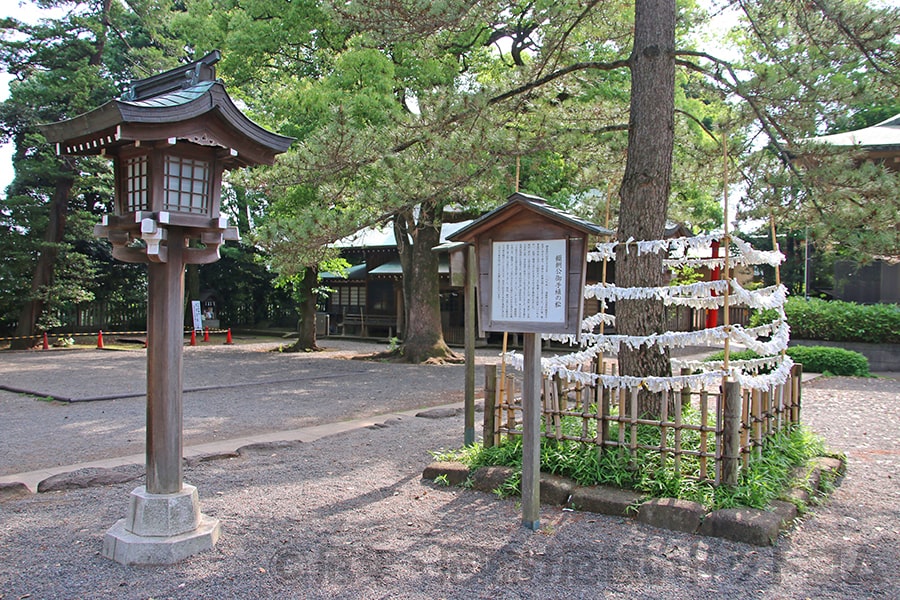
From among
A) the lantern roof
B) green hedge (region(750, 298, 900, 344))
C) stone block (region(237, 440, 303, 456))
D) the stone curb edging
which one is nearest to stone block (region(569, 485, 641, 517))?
the stone curb edging

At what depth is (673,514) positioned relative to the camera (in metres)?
4.69

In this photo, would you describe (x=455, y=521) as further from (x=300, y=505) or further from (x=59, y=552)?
(x=59, y=552)

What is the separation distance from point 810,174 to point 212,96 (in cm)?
664

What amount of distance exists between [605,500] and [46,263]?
22.9 meters

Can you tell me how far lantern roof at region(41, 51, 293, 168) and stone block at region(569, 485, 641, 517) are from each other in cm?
357

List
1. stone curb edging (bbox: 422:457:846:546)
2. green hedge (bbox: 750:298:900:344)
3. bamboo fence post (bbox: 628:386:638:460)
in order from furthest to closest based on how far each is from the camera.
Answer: green hedge (bbox: 750:298:900:344) → bamboo fence post (bbox: 628:386:638:460) → stone curb edging (bbox: 422:457:846:546)

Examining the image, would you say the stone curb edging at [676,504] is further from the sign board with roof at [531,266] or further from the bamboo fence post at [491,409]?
the sign board with roof at [531,266]

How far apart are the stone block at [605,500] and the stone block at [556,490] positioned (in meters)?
0.07

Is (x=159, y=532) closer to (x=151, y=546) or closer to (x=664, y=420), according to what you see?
(x=151, y=546)

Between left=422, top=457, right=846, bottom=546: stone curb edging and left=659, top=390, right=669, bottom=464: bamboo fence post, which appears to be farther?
left=659, top=390, right=669, bottom=464: bamboo fence post

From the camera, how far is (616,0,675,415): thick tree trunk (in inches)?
253

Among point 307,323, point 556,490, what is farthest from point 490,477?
point 307,323

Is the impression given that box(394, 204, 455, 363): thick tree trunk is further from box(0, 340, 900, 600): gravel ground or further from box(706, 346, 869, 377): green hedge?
box(0, 340, 900, 600): gravel ground

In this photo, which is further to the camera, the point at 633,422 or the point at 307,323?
the point at 307,323
